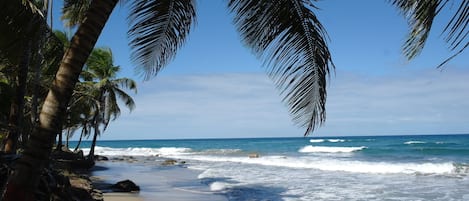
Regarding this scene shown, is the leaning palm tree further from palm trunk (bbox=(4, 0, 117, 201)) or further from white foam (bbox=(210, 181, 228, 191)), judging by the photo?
white foam (bbox=(210, 181, 228, 191))

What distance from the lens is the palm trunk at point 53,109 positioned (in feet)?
9.84

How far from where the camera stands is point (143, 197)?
44.4 feet

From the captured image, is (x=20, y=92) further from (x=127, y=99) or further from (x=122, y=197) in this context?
(x=127, y=99)

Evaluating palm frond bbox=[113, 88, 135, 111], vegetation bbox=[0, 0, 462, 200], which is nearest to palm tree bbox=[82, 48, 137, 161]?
palm frond bbox=[113, 88, 135, 111]

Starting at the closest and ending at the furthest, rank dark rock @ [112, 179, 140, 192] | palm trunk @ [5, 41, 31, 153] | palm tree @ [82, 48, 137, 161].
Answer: palm trunk @ [5, 41, 31, 153] < dark rock @ [112, 179, 140, 192] < palm tree @ [82, 48, 137, 161]

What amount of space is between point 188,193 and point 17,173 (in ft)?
40.4

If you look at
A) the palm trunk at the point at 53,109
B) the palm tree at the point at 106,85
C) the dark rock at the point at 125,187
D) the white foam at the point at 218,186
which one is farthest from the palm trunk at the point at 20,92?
the palm tree at the point at 106,85

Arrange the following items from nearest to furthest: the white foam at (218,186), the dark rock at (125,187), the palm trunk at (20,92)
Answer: the palm trunk at (20,92)
the dark rock at (125,187)
the white foam at (218,186)

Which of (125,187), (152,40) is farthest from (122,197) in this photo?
(152,40)

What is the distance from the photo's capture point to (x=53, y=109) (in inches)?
123

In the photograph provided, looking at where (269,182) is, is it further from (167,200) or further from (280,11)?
(280,11)

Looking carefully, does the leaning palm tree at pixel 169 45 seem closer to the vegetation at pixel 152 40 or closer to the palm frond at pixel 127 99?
the vegetation at pixel 152 40

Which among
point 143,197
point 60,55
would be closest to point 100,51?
point 143,197

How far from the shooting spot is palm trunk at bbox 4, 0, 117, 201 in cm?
300
